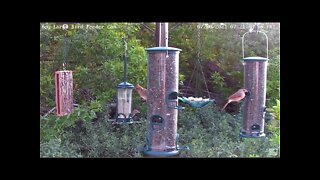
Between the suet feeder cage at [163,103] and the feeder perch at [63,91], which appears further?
the feeder perch at [63,91]

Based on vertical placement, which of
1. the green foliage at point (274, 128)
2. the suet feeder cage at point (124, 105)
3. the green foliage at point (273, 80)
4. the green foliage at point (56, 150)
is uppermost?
the green foliage at point (273, 80)

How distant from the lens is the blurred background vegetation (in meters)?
5.18

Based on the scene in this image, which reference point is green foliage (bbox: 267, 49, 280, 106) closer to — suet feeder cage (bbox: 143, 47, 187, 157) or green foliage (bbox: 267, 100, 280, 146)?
green foliage (bbox: 267, 100, 280, 146)

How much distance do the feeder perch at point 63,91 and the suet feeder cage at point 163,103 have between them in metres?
1.03

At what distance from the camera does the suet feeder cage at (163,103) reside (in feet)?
13.7

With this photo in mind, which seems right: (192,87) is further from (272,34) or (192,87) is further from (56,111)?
(56,111)

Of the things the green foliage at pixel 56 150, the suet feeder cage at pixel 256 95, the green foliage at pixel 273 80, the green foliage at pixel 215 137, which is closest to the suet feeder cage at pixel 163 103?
the suet feeder cage at pixel 256 95

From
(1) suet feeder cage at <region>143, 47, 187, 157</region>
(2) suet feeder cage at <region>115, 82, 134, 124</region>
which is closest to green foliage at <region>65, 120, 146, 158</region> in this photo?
(2) suet feeder cage at <region>115, 82, 134, 124</region>

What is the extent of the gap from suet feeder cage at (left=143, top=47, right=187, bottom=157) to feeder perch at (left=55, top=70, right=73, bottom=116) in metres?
1.03

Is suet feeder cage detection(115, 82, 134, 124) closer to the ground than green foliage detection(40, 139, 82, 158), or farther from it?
farther from it

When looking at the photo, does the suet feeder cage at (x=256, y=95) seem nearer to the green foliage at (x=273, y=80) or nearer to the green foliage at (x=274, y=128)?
the green foliage at (x=274, y=128)

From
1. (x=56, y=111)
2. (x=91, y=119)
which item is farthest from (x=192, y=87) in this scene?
(x=56, y=111)

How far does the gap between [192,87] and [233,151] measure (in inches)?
34.2

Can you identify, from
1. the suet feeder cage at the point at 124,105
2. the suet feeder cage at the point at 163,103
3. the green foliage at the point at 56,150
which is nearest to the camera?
the suet feeder cage at the point at 163,103
